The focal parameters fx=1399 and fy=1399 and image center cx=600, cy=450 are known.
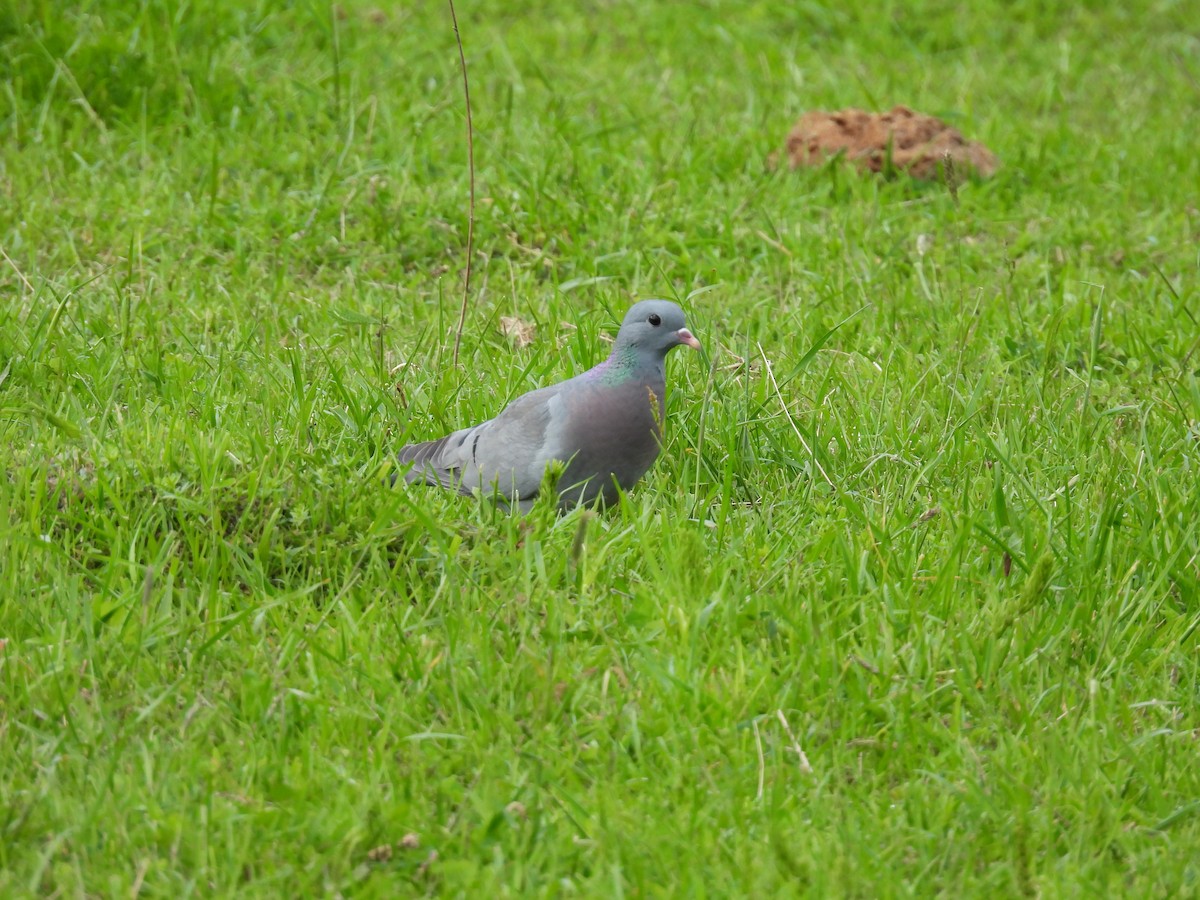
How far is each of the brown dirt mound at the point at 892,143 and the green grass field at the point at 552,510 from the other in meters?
0.13

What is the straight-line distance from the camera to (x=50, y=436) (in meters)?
3.81

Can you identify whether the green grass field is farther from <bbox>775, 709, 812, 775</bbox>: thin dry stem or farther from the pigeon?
the pigeon

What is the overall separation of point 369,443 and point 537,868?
5.70 feet

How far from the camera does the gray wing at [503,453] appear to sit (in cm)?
377

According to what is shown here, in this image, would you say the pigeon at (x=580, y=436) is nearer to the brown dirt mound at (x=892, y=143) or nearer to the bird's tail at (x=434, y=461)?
the bird's tail at (x=434, y=461)

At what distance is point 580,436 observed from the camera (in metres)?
3.76

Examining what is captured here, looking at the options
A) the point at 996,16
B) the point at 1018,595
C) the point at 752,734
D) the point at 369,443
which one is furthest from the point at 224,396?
the point at 996,16

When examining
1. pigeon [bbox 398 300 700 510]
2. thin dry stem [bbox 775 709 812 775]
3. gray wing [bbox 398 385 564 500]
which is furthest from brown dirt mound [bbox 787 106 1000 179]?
thin dry stem [bbox 775 709 812 775]

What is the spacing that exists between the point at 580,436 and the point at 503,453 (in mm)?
215

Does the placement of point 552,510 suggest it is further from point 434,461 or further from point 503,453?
point 434,461

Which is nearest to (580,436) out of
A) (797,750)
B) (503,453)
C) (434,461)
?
(503,453)

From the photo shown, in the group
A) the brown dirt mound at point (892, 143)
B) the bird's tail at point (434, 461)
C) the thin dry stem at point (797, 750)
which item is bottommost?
the thin dry stem at point (797, 750)

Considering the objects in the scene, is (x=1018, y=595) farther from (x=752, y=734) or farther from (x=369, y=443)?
(x=369, y=443)

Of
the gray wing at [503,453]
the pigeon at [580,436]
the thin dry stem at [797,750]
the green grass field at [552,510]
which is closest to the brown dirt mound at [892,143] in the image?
the green grass field at [552,510]
